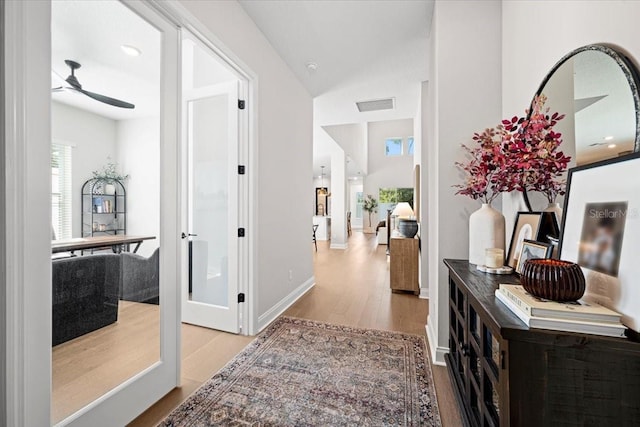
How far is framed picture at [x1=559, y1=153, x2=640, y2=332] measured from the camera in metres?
0.80

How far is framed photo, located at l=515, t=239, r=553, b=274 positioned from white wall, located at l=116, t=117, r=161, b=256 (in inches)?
80.4

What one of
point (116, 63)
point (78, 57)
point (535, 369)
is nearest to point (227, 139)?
point (116, 63)

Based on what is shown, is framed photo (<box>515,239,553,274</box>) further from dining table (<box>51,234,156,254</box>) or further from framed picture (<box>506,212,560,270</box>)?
dining table (<box>51,234,156,254</box>)

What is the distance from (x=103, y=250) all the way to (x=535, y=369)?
6.89 ft

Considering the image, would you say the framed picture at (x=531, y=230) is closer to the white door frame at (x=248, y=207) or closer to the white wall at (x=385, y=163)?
the white door frame at (x=248, y=207)

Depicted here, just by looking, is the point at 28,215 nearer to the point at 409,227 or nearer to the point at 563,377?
the point at 563,377

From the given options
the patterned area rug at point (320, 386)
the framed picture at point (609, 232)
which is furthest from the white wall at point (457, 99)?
the framed picture at point (609, 232)

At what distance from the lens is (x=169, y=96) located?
72.4 inches

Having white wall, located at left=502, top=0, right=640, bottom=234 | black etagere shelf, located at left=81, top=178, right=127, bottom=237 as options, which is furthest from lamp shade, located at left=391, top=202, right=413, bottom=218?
black etagere shelf, located at left=81, top=178, right=127, bottom=237

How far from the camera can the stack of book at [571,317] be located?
78cm

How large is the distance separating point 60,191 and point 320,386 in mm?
1820

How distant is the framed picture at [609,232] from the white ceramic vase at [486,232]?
0.58 m

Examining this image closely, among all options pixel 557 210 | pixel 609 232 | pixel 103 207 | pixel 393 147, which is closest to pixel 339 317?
pixel 557 210

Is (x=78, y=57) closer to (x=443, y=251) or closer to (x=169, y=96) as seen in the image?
(x=169, y=96)
